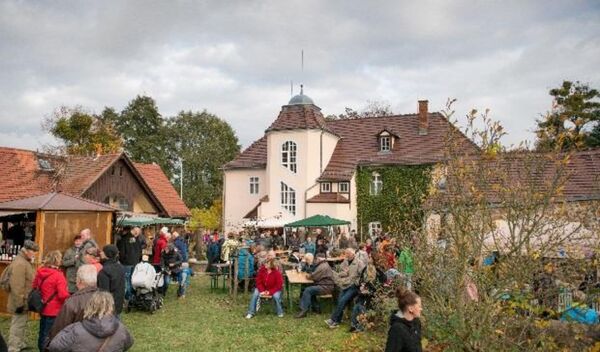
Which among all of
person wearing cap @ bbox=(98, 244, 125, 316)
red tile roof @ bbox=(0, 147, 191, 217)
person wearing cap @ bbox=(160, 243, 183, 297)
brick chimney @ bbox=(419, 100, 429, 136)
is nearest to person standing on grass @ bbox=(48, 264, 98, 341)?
person wearing cap @ bbox=(98, 244, 125, 316)

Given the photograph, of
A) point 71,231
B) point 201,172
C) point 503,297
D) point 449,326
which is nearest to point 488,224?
point 503,297

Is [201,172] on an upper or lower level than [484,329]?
upper

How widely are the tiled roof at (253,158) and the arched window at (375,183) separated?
809 cm

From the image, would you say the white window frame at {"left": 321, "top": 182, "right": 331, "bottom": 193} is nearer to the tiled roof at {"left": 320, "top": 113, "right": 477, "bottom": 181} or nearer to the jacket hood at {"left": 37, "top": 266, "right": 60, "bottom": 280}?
the tiled roof at {"left": 320, "top": 113, "right": 477, "bottom": 181}

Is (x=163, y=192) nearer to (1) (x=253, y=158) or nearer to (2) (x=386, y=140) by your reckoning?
(1) (x=253, y=158)

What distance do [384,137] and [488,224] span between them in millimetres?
27726

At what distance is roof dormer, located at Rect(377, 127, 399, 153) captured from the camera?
3378cm

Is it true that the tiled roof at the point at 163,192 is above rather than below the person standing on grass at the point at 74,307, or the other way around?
above

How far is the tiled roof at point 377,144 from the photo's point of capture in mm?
32375

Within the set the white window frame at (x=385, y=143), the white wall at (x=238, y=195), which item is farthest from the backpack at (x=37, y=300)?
the white wall at (x=238, y=195)

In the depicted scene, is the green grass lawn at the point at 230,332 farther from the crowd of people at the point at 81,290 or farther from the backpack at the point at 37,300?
the backpack at the point at 37,300

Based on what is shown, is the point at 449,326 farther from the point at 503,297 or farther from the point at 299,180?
the point at 299,180

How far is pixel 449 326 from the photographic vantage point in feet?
23.2

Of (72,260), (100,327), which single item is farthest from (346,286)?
(100,327)
